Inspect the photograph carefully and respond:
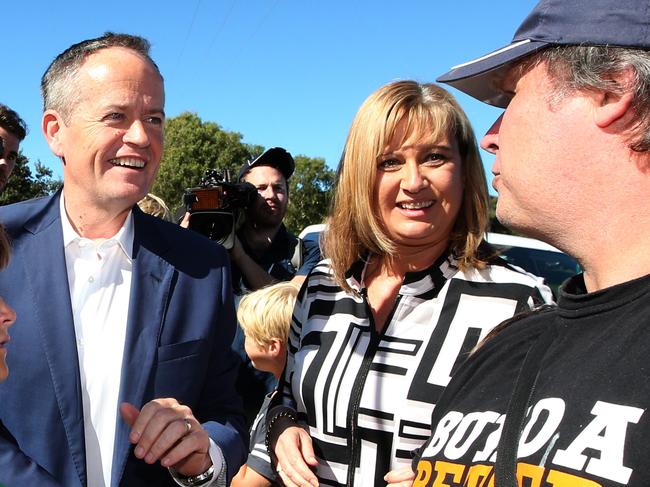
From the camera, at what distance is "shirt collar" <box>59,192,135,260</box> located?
2.15 m

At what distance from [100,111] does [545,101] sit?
1388 millimetres

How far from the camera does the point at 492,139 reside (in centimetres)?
161

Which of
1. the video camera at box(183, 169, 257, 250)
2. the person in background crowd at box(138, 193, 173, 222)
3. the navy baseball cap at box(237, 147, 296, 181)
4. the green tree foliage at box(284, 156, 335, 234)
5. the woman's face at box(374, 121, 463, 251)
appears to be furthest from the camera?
the green tree foliage at box(284, 156, 335, 234)

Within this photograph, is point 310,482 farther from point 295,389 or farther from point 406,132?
point 406,132

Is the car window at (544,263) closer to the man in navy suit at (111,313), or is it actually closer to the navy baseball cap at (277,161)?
the navy baseball cap at (277,161)

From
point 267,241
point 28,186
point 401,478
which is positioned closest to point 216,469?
point 401,478

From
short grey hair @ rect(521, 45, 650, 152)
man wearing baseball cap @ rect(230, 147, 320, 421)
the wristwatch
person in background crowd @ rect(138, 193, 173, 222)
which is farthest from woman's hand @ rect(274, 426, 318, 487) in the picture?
A: person in background crowd @ rect(138, 193, 173, 222)

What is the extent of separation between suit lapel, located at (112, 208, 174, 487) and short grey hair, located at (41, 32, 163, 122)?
0.47 m

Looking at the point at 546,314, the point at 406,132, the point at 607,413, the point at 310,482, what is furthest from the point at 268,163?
the point at 607,413

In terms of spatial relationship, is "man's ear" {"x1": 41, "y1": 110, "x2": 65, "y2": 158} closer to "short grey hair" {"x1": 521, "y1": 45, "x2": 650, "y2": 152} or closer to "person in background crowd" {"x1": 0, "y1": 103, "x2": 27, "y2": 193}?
"short grey hair" {"x1": 521, "y1": 45, "x2": 650, "y2": 152}

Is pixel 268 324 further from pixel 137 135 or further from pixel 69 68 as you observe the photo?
pixel 69 68

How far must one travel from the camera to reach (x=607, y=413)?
1.08m

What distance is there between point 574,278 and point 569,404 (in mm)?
316

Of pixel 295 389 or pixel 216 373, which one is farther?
pixel 295 389
